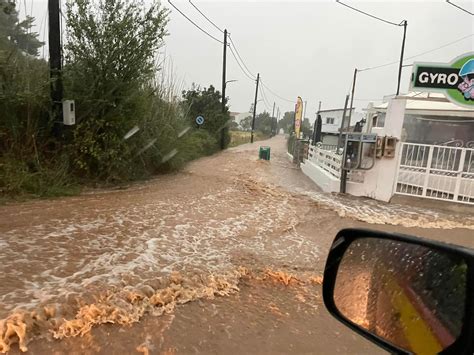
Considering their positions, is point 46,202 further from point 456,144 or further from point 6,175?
point 456,144

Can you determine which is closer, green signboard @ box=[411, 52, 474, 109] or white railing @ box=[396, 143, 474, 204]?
white railing @ box=[396, 143, 474, 204]

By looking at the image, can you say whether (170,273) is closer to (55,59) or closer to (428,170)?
(55,59)

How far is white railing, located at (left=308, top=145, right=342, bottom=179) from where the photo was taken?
12.2 m

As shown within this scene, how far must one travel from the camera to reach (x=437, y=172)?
10375mm

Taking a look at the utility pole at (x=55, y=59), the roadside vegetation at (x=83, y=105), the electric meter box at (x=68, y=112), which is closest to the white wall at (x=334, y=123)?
the roadside vegetation at (x=83, y=105)

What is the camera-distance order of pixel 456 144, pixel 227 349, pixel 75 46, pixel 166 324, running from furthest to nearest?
pixel 456 144
pixel 75 46
pixel 166 324
pixel 227 349

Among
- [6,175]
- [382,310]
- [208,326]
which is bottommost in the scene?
[208,326]

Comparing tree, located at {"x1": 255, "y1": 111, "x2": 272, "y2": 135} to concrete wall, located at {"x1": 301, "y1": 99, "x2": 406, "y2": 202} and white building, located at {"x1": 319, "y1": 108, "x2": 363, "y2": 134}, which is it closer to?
white building, located at {"x1": 319, "y1": 108, "x2": 363, "y2": 134}

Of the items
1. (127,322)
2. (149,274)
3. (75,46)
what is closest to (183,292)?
(149,274)

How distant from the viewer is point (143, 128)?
1146 cm

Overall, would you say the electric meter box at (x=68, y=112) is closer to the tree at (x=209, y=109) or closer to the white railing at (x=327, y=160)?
the white railing at (x=327, y=160)

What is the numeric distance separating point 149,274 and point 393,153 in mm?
8100

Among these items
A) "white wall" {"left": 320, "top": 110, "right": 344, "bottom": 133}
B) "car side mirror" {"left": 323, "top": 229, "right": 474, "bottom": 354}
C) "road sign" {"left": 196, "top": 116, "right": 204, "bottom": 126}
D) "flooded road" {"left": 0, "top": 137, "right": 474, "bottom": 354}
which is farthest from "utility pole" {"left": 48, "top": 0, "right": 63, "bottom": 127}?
"white wall" {"left": 320, "top": 110, "right": 344, "bottom": 133}

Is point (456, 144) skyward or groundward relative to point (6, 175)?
skyward
